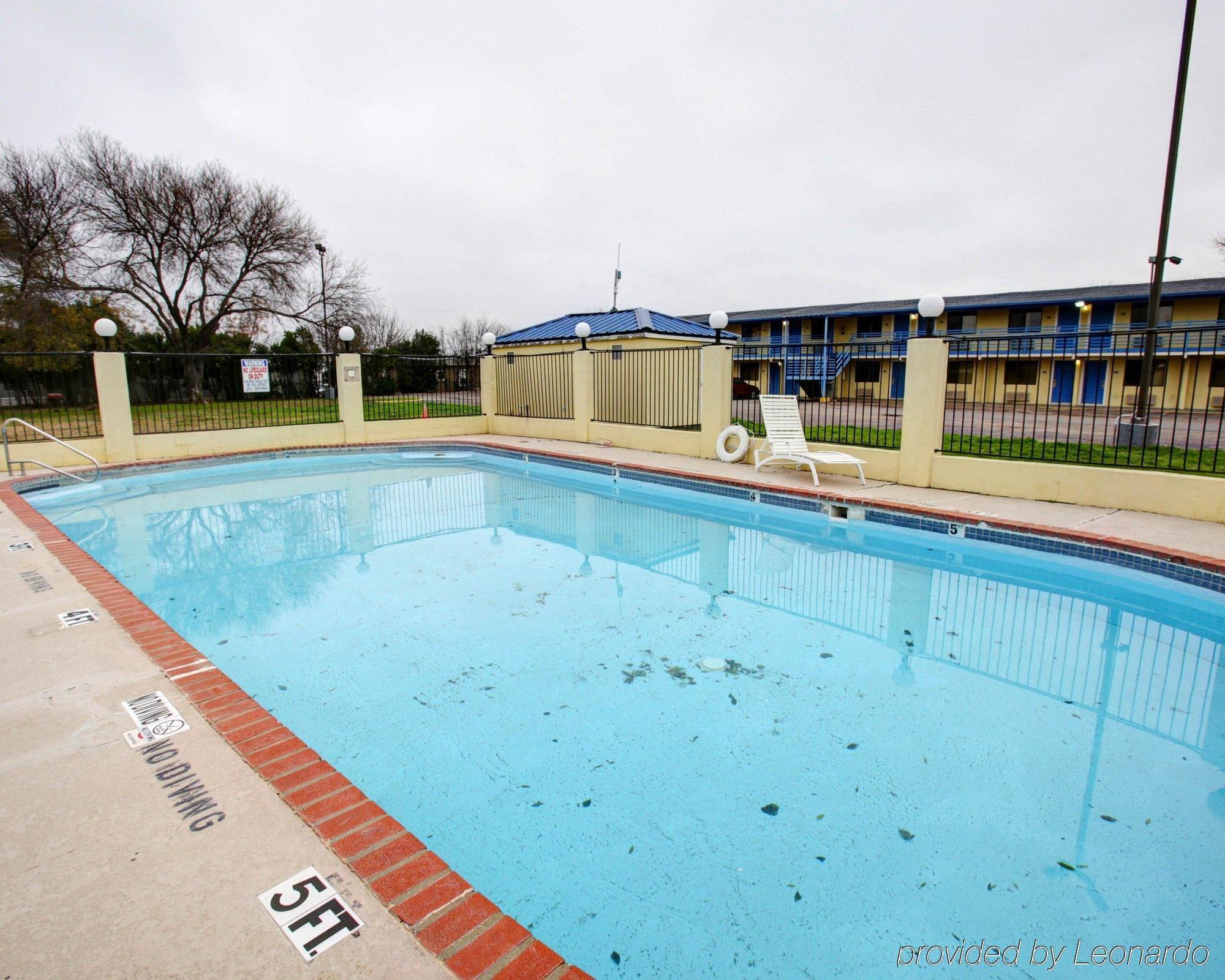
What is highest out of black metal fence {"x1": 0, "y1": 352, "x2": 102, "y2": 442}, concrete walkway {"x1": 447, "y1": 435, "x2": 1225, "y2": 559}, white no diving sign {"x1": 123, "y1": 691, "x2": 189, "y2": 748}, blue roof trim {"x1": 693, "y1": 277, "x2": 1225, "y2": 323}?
blue roof trim {"x1": 693, "y1": 277, "x2": 1225, "y2": 323}

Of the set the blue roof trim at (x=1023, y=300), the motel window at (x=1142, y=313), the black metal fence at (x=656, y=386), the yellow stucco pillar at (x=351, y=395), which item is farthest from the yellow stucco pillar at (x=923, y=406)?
the motel window at (x=1142, y=313)

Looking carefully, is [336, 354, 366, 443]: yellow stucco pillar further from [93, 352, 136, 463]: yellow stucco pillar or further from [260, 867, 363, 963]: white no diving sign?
[260, 867, 363, 963]: white no diving sign

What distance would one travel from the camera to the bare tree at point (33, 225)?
60.0 feet

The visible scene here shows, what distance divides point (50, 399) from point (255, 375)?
404 centimetres

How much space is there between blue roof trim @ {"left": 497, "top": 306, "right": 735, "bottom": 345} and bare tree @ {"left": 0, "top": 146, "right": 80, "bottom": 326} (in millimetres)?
14065

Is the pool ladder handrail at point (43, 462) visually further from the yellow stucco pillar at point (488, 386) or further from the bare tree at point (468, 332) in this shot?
the bare tree at point (468, 332)

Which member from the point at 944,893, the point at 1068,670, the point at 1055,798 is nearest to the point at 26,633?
the point at 944,893

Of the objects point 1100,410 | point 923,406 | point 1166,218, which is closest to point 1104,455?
point 923,406

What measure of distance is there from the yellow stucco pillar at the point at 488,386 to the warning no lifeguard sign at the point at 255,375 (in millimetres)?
4567

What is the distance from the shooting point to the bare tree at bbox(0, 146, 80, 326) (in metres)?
18.3

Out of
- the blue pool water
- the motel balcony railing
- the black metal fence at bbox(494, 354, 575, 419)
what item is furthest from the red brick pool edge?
the black metal fence at bbox(494, 354, 575, 419)

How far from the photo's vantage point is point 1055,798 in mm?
2570

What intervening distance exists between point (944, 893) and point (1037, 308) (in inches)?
1482

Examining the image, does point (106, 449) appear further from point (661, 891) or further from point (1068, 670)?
point (1068, 670)
